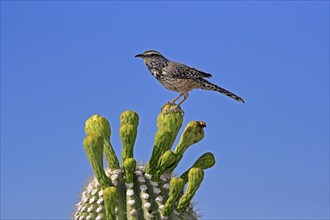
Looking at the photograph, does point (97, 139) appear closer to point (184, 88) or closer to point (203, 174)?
point (203, 174)

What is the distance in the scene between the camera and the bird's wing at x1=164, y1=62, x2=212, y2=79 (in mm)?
7547

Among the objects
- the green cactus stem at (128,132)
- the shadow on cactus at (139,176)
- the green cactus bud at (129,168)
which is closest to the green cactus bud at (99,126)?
the shadow on cactus at (139,176)

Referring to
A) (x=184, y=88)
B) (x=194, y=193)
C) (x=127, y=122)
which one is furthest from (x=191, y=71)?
(x=194, y=193)

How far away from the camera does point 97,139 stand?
5.63 meters

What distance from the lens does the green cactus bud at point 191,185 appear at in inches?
224

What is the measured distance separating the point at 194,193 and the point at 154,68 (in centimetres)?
240

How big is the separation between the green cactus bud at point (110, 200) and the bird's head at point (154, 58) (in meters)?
2.64

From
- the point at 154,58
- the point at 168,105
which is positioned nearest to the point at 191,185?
the point at 168,105

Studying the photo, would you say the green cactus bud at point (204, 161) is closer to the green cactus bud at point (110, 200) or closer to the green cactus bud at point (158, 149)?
the green cactus bud at point (158, 149)

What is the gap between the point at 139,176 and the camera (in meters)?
5.90

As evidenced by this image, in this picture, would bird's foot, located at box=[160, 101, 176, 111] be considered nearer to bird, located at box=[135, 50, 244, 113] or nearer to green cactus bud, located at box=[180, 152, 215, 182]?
bird, located at box=[135, 50, 244, 113]

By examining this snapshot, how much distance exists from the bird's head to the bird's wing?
A: 0.12 metres

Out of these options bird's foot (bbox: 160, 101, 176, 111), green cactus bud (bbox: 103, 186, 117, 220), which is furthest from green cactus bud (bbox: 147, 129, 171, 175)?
bird's foot (bbox: 160, 101, 176, 111)

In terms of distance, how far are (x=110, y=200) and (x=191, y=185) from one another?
2.76 feet
